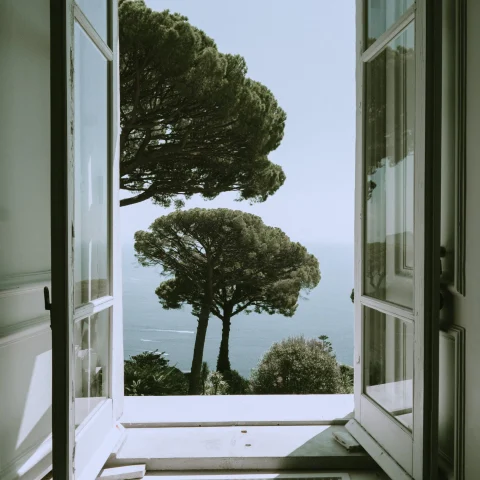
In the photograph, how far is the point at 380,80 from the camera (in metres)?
2.09

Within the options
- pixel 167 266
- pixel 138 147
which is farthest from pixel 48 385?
pixel 167 266

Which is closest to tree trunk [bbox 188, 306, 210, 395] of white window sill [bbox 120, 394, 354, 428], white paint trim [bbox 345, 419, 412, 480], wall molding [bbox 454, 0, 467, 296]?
white window sill [bbox 120, 394, 354, 428]

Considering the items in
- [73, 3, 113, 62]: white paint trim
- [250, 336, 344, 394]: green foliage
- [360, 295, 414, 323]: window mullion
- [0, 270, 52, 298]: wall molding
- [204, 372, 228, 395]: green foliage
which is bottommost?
[204, 372, 228, 395]: green foliage

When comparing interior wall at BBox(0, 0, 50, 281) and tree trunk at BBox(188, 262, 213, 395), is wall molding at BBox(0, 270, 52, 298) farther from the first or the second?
tree trunk at BBox(188, 262, 213, 395)

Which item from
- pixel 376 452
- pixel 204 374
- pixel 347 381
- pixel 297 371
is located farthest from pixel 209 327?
pixel 376 452

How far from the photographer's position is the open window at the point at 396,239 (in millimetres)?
1562

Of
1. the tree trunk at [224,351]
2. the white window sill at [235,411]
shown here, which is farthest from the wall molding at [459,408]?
the tree trunk at [224,351]

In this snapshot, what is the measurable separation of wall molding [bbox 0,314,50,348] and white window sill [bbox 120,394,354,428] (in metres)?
0.79

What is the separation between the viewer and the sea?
781cm

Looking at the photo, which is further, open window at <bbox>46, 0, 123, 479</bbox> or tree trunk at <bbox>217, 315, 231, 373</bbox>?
tree trunk at <bbox>217, 315, 231, 373</bbox>

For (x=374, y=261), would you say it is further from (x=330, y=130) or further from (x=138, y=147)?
(x=330, y=130)

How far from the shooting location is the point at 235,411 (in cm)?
264

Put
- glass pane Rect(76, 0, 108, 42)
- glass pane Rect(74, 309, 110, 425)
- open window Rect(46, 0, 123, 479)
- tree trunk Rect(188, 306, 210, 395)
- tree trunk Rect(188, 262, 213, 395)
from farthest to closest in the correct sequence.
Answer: tree trunk Rect(188, 262, 213, 395) < tree trunk Rect(188, 306, 210, 395) < glass pane Rect(76, 0, 108, 42) < glass pane Rect(74, 309, 110, 425) < open window Rect(46, 0, 123, 479)

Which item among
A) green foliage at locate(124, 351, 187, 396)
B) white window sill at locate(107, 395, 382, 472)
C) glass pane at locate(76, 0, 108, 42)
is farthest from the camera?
green foliage at locate(124, 351, 187, 396)
